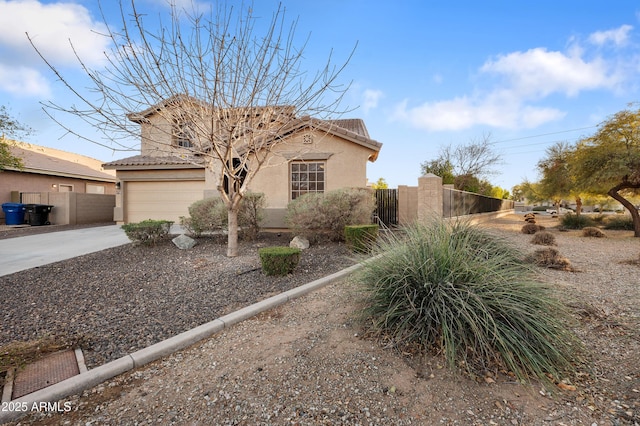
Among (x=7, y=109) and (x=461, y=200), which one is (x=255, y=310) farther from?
(x=7, y=109)

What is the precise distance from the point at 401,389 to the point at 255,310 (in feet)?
6.77

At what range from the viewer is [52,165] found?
18406 mm

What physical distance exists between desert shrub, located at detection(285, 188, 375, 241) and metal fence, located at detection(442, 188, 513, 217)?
266cm

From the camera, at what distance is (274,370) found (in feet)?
8.51

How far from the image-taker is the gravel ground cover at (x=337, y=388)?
6.91 ft

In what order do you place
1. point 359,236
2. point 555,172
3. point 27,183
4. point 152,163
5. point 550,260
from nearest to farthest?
point 550,260 → point 359,236 → point 152,163 → point 27,183 → point 555,172

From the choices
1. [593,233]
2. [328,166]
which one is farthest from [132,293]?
→ [593,233]

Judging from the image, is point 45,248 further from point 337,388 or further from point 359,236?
point 337,388

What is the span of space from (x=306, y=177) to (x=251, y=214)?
3628 mm

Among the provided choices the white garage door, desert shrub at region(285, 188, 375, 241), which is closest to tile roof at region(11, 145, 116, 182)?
the white garage door

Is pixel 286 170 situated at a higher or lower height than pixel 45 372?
higher

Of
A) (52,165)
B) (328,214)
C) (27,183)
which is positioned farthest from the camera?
(52,165)

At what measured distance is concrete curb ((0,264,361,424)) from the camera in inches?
87.2

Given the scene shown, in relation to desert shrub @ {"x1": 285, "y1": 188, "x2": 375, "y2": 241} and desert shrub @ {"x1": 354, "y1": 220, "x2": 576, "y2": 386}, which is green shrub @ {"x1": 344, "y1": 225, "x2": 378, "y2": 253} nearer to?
desert shrub @ {"x1": 285, "y1": 188, "x2": 375, "y2": 241}
